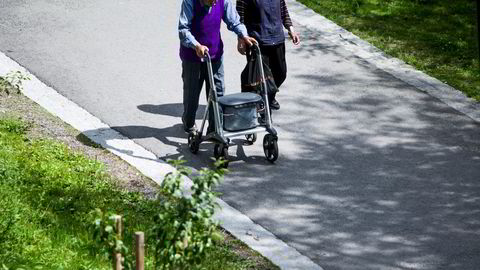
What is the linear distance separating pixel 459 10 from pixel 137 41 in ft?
16.2

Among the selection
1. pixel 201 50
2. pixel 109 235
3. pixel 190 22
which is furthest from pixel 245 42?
pixel 109 235

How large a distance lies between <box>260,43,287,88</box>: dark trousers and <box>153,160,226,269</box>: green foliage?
18.6ft

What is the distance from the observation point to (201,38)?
37.2ft

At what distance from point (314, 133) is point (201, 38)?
1.79m

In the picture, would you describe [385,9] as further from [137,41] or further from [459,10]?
[137,41]

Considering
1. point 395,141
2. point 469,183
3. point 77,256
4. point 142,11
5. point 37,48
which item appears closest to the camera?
point 77,256

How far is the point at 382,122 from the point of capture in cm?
1262

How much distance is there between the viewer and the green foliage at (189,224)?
21.5 ft

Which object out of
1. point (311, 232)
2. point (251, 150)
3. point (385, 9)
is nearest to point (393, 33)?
point (385, 9)

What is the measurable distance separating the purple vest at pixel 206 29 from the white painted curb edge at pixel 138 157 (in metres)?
1.13

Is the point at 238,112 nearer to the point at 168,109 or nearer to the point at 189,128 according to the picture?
the point at 189,128

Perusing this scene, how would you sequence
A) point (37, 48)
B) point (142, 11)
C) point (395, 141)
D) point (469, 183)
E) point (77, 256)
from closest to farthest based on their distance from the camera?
1. point (77, 256)
2. point (469, 183)
3. point (395, 141)
4. point (37, 48)
5. point (142, 11)

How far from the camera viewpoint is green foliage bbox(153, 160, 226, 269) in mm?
6543

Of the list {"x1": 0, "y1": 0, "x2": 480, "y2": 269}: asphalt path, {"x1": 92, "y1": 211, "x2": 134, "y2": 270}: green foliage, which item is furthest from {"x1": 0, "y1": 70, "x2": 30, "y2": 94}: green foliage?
{"x1": 92, "y1": 211, "x2": 134, "y2": 270}: green foliage
